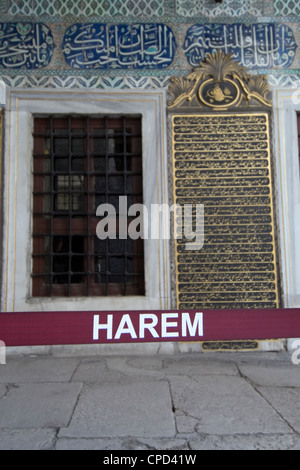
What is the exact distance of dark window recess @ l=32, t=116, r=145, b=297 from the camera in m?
3.72

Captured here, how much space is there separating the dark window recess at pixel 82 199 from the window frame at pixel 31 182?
0.11 metres

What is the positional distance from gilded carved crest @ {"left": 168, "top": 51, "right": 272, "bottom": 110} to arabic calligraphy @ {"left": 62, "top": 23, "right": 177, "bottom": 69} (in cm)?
33

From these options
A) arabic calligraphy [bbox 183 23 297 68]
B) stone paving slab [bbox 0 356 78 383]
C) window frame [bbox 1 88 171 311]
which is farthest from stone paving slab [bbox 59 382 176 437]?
arabic calligraphy [bbox 183 23 297 68]

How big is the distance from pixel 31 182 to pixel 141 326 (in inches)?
99.3

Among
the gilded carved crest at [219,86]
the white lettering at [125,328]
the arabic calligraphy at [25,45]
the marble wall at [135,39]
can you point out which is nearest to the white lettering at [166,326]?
the white lettering at [125,328]

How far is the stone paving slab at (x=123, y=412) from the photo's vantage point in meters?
1.83

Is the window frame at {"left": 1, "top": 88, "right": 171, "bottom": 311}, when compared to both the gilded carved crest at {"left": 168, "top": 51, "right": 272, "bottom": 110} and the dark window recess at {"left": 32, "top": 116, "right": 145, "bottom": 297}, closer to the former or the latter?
the dark window recess at {"left": 32, "top": 116, "right": 145, "bottom": 297}

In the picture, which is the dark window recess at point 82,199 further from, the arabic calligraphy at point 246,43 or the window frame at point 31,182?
the arabic calligraphy at point 246,43

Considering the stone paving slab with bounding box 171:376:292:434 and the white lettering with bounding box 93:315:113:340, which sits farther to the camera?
the stone paving slab with bounding box 171:376:292:434

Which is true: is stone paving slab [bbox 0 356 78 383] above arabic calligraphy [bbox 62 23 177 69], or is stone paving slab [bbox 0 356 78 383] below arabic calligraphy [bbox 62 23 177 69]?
below

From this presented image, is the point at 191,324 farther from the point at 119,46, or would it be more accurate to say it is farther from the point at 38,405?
the point at 119,46

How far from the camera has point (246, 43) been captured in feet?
12.8

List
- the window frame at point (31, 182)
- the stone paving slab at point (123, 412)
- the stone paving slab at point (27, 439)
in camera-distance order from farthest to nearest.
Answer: the window frame at point (31, 182), the stone paving slab at point (123, 412), the stone paving slab at point (27, 439)

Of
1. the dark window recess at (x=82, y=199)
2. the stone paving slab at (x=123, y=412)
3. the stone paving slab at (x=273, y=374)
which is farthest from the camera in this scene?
the dark window recess at (x=82, y=199)
